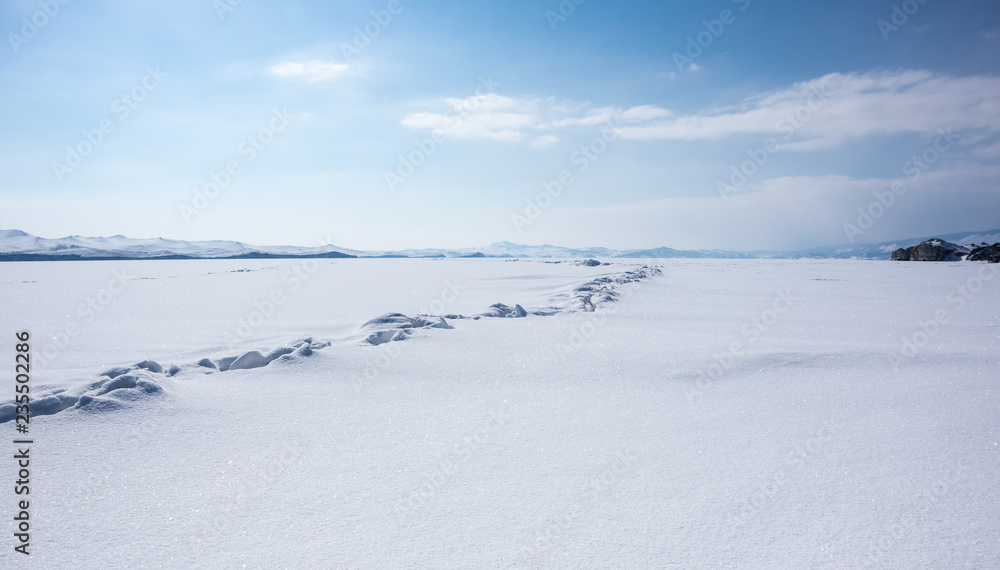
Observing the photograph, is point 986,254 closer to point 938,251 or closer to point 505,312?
point 938,251

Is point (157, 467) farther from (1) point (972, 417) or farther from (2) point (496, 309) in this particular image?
(2) point (496, 309)

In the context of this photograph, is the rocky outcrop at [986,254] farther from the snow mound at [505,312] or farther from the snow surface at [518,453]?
the snow mound at [505,312]

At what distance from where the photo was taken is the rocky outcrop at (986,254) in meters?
19.4

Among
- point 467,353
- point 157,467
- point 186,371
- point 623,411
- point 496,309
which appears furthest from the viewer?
point 496,309

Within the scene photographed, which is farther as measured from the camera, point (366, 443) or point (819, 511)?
point (366, 443)

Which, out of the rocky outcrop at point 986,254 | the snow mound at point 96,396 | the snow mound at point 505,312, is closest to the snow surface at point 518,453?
the snow mound at point 96,396

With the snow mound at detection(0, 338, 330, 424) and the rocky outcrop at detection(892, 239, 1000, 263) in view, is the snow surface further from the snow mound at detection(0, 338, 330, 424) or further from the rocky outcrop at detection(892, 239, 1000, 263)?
the rocky outcrop at detection(892, 239, 1000, 263)

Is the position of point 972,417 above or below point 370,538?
above

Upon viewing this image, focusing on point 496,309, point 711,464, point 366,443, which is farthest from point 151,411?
point 496,309

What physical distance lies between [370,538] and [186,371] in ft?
7.72

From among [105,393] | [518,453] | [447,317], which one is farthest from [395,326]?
[518,453]

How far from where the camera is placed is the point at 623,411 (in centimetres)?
250

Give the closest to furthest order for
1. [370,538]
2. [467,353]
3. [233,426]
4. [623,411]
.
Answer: [370,538]
[233,426]
[623,411]
[467,353]

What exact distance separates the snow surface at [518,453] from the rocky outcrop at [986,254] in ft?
71.9
